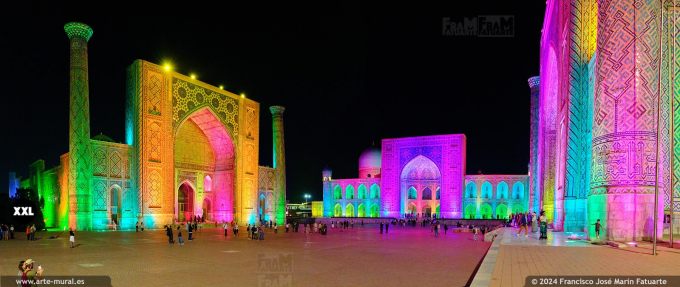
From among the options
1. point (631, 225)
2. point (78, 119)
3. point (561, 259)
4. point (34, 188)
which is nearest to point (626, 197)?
point (631, 225)

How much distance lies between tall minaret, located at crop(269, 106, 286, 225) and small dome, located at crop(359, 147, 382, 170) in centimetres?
2024

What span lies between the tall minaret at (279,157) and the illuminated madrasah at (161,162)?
0.07 metres

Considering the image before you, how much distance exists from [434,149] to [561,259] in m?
37.4

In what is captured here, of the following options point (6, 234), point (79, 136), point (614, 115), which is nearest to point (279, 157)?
point (79, 136)

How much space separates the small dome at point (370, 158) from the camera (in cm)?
5431

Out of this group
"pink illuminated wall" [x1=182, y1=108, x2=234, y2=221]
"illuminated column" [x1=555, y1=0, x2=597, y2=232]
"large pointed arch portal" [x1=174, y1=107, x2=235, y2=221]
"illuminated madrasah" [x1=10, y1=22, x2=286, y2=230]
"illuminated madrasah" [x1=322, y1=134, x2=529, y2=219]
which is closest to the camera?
"illuminated column" [x1=555, y1=0, x2=597, y2=232]

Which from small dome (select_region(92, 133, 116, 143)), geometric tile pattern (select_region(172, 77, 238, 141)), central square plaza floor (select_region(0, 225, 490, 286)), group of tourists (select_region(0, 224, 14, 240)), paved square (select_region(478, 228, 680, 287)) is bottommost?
group of tourists (select_region(0, 224, 14, 240))

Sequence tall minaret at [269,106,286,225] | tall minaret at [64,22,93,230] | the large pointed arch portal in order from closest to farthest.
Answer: tall minaret at [64,22,93,230] < the large pointed arch portal < tall minaret at [269,106,286,225]

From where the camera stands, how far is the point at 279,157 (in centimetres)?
3516

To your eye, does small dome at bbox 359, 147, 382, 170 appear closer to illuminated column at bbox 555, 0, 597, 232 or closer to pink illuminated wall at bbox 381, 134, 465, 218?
pink illuminated wall at bbox 381, 134, 465, 218

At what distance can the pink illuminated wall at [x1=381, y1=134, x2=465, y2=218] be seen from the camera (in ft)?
142

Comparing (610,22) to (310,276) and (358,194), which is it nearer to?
(310,276)

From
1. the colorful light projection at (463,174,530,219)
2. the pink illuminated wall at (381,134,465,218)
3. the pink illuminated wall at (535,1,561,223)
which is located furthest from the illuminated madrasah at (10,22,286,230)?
the pink illuminated wall at (535,1,561,223)

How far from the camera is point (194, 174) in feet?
105
